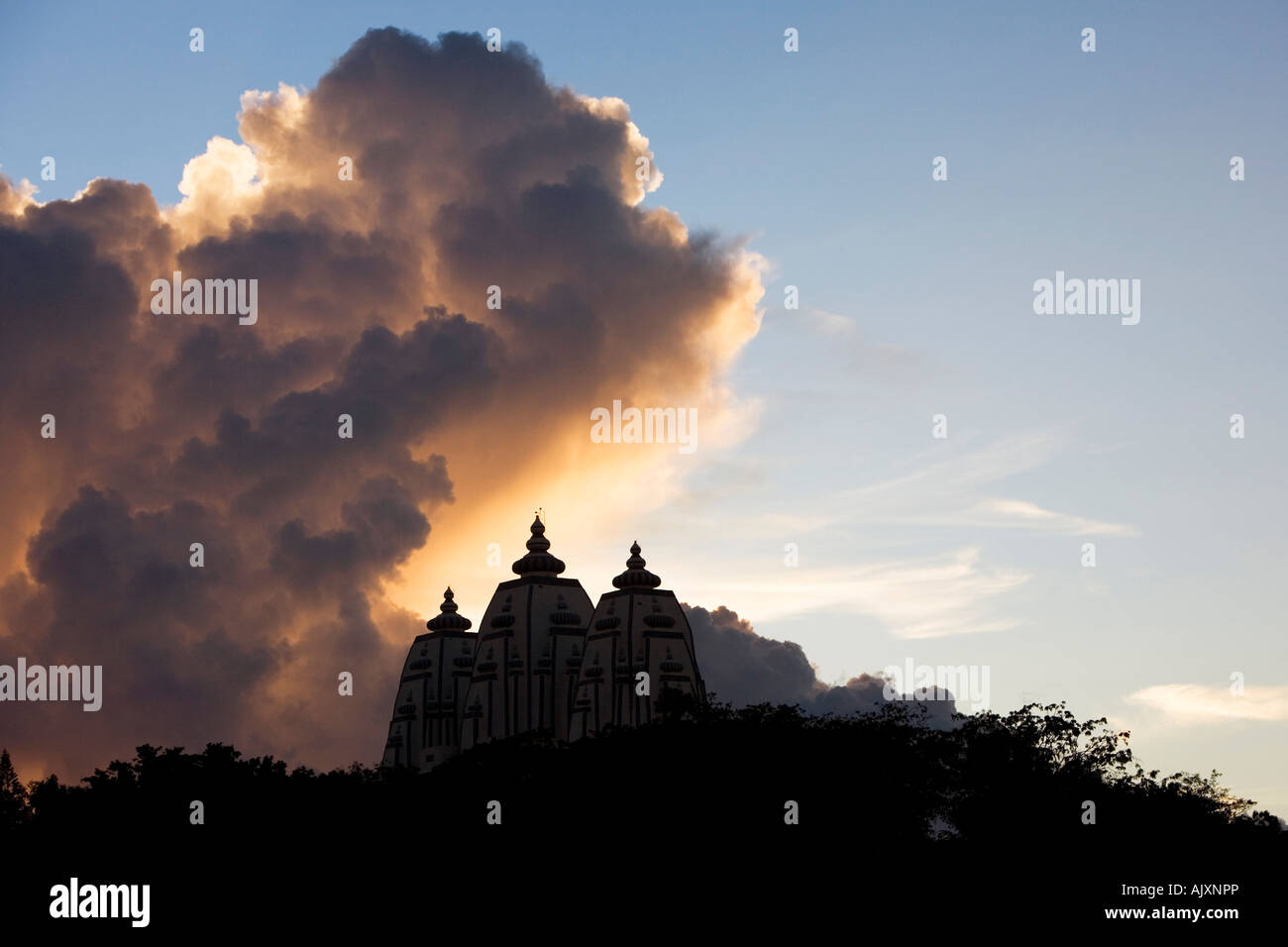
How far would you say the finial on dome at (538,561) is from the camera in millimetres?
123062

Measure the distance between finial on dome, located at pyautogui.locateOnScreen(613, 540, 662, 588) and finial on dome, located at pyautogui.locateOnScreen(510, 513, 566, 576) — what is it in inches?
322

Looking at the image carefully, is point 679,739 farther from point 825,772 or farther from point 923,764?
point 923,764

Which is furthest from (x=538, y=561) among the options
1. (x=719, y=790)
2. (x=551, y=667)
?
(x=719, y=790)

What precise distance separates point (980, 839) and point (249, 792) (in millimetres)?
35061

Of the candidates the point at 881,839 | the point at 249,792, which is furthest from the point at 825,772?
the point at 249,792

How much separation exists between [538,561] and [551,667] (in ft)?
31.1

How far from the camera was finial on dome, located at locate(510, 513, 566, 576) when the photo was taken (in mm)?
123062

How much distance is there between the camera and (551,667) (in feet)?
385

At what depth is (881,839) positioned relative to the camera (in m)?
74.7
